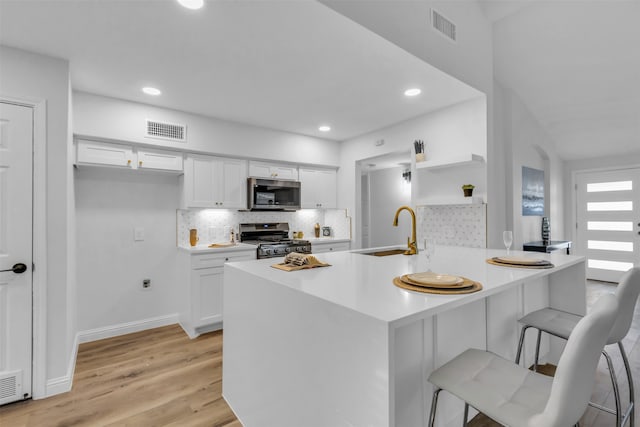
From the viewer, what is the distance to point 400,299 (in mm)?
1161

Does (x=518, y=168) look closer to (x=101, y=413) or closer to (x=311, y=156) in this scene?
(x=311, y=156)

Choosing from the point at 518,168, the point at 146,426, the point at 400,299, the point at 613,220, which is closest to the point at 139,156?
the point at 146,426

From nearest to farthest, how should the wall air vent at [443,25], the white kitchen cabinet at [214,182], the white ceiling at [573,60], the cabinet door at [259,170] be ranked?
the wall air vent at [443,25], the white ceiling at [573,60], the white kitchen cabinet at [214,182], the cabinet door at [259,170]

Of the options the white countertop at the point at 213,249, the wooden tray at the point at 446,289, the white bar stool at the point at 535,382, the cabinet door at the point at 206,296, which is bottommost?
the cabinet door at the point at 206,296

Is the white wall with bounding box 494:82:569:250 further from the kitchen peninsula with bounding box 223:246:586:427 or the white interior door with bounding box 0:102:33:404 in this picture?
the white interior door with bounding box 0:102:33:404

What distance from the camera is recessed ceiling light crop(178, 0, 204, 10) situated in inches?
69.7

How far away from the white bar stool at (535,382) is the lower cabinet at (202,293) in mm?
2714

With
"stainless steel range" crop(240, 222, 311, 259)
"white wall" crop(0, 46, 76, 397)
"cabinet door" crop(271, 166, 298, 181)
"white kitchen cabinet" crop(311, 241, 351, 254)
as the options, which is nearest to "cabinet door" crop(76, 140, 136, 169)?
"white wall" crop(0, 46, 76, 397)

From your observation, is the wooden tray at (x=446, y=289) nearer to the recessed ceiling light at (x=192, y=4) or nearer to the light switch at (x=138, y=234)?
the recessed ceiling light at (x=192, y=4)

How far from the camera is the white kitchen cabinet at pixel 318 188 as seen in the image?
4598 mm

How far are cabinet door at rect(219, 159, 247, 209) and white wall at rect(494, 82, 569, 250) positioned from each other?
3144 mm

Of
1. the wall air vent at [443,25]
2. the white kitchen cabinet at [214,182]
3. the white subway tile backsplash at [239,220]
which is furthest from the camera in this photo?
the white subway tile backsplash at [239,220]

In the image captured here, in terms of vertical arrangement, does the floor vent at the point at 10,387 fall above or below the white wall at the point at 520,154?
below

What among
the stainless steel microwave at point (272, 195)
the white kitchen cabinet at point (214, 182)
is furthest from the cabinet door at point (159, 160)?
the stainless steel microwave at point (272, 195)
